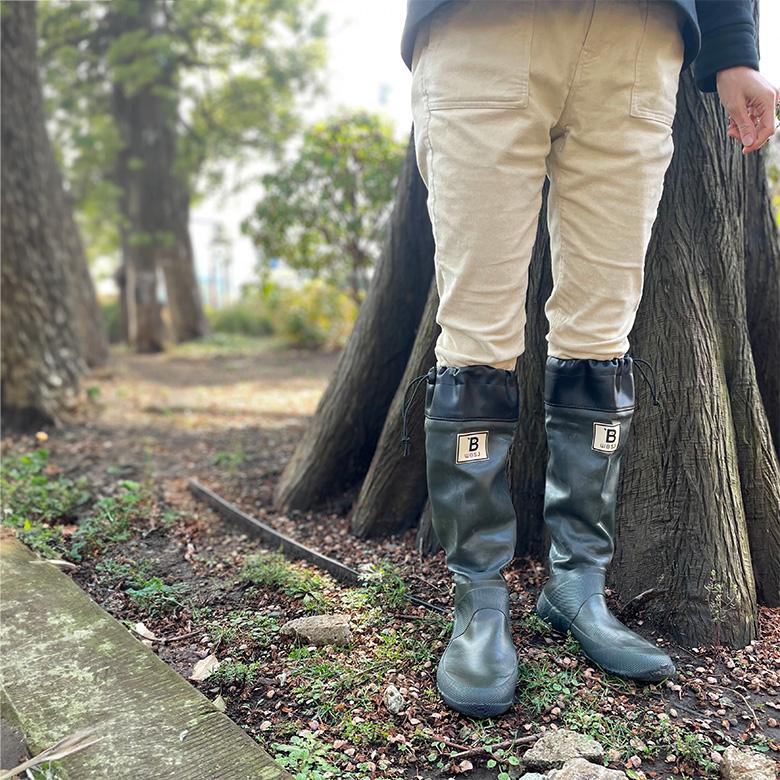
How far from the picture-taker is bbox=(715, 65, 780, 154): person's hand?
5.02ft

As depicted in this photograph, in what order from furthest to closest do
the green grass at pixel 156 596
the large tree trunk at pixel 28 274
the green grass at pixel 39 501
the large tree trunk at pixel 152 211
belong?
1. the large tree trunk at pixel 152 211
2. the large tree trunk at pixel 28 274
3. the green grass at pixel 39 501
4. the green grass at pixel 156 596

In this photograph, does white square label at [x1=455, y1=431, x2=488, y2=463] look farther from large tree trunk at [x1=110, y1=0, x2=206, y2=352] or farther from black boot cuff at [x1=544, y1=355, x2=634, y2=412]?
large tree trunk at [x1=110, y1=0, x2=206, y2=352]

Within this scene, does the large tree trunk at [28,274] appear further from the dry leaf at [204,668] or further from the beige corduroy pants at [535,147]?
the beige corduroy pants at [535,147]

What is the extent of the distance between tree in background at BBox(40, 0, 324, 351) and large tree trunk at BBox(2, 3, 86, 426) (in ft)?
19.9

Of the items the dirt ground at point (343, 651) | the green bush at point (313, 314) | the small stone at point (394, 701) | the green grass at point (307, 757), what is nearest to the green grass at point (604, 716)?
the dirt ground at point (343, 651)

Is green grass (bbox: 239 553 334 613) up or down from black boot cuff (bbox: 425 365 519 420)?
down

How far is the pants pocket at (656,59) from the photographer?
58.3 inches

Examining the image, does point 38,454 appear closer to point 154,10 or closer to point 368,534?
point 368,534

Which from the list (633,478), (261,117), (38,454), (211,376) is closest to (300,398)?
(211,376)

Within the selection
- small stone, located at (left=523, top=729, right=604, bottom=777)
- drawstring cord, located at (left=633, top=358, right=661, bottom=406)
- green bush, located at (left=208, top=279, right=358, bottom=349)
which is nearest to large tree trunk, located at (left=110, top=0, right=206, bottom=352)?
green bush, located at (left=208, top=279, right=358, bottom=349)

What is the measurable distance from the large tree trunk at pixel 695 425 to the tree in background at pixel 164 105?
30.8 feet

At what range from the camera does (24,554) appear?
2.19 meters

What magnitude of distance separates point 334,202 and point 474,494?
21.5 ft

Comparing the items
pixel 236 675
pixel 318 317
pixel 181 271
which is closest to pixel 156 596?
pixel 236 675
